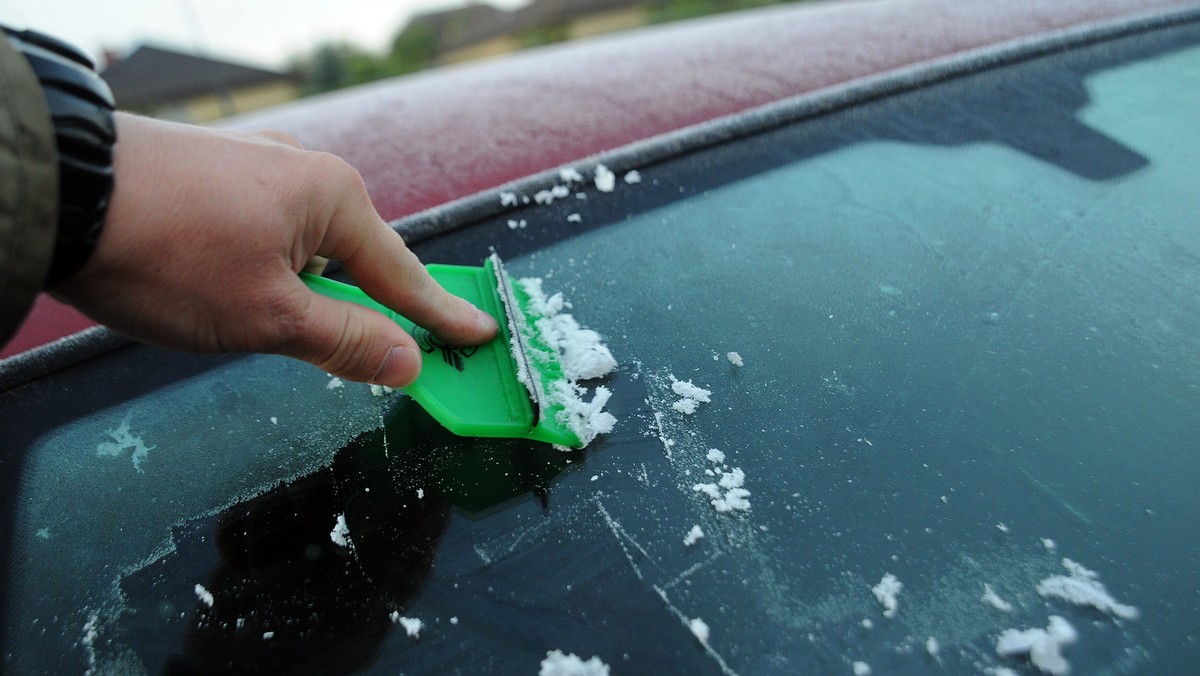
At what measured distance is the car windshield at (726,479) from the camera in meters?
0.74

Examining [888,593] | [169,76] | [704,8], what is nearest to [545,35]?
[704,8]

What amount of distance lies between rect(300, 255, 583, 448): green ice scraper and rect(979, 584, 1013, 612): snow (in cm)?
51

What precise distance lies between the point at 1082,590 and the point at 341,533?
853 mm

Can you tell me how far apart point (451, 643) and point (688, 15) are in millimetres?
18339

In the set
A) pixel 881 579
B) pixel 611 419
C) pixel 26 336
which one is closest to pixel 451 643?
pixel 611 419

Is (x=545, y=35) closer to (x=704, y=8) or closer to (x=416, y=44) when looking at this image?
(x=704, y=8)

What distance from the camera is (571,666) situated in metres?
0.72

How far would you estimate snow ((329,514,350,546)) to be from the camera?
853mm

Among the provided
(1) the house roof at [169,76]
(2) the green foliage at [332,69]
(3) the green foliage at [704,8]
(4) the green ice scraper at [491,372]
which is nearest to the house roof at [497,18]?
(2) the green foliage at [332,69]

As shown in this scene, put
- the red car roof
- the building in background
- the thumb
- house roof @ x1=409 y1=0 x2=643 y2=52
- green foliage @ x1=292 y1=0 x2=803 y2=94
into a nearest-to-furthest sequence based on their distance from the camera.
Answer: the thumb → the red car roof → green foliage @ x1=292 y1=0 x2=803 y2=94 → the building in background → house roof @ x1=409 y1=0 x2=643 y2=52

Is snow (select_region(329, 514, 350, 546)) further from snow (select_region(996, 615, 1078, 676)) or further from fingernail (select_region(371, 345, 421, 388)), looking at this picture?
snow (select_region(996, 615, 1078, 676))

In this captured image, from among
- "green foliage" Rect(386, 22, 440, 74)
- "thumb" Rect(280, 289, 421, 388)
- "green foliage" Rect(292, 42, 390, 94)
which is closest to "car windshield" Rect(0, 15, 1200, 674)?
"thumb" Rect(280, 289, 421, 388)

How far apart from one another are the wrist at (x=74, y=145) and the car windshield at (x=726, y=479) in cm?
40

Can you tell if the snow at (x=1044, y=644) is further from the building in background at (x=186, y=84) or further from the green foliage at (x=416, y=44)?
the green foliage at (x=416, y=44)
